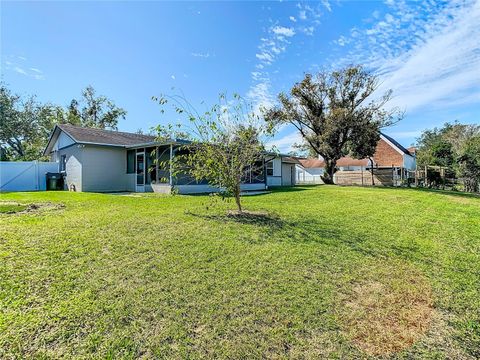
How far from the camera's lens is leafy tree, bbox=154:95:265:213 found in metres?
7.28

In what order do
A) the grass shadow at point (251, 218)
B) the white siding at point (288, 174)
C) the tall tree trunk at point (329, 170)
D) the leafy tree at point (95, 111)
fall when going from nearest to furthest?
1. the grass shadow at point (251, 218)
2. the tall tree trunk at point (329, 170)
3. the white siding at point (288, 174)
4. the leafy tree at point (95, 111)

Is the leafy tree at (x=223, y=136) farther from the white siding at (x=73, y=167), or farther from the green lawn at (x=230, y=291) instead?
the white siding at (x=73, y=167)

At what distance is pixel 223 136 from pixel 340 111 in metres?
18.0

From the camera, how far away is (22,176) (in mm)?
17281

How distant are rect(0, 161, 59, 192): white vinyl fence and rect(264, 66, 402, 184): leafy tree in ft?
55.7

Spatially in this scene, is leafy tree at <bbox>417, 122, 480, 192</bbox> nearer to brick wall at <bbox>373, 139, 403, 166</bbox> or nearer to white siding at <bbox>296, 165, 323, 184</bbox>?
brick wall at <bbox>373, 139, 403, 166</bbox>

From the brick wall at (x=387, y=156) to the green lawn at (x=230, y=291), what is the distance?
3005 cm

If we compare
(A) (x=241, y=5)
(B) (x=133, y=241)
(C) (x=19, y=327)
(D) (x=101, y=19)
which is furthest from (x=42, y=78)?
(C) (x=19, y=327)

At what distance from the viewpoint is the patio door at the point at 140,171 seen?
15820 mm

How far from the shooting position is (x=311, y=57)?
632 inches

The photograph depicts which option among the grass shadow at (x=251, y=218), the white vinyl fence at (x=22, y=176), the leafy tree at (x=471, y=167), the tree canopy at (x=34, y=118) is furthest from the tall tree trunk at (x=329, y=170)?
the tree canopy at (x=34, y=118)

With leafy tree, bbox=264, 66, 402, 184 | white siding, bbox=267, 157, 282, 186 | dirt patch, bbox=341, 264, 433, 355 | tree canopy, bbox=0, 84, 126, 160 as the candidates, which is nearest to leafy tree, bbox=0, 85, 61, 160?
tree canopy, bbox=0, 84, 126, 160

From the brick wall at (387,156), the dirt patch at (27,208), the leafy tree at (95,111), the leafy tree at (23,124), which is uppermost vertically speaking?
the leafy tree at (95,111)

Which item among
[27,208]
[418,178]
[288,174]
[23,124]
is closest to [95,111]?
[23,124]
